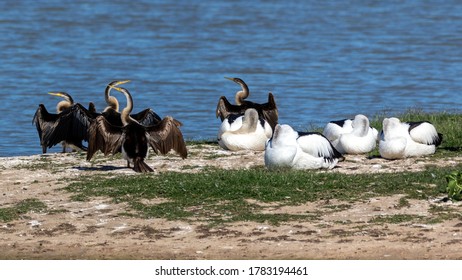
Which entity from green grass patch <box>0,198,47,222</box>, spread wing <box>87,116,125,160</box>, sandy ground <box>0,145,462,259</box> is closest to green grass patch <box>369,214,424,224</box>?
sandy ground <box>0,145,462,259</box>

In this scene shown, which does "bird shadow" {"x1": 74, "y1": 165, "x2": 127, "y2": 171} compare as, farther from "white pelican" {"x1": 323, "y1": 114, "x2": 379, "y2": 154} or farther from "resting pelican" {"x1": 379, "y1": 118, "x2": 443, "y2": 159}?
"resting pelican" {"x1": 379, "y1": 118, "x2": 443, "y2": 159}

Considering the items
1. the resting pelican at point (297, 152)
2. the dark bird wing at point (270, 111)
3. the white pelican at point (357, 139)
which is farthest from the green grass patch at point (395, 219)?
the dark bird wing at point (270, 111)

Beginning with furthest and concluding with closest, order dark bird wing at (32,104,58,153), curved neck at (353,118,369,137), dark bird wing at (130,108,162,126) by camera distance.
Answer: dark bird wing at (32,104,58,153), dark bird wing at (130,108,162,126), curved neck at (353,118,369,137)

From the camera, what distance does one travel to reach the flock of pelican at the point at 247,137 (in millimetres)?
14812

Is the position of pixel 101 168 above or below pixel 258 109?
below

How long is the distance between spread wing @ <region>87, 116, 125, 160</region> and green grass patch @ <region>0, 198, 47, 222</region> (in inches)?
79.5

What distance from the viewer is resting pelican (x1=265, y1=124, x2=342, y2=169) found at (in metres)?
14.6

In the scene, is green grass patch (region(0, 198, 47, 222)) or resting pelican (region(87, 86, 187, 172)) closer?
green grass patch (region(0, 198, 47, 222))

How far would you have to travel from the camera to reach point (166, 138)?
15062 millimetres

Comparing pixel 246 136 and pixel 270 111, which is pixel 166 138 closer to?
pixel 246 136

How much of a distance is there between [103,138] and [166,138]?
2.45 feet

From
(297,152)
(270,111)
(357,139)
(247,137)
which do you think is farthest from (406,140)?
(270,111)

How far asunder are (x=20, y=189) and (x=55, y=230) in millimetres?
1990

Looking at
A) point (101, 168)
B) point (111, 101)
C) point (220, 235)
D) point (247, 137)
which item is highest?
point (111, 101)
